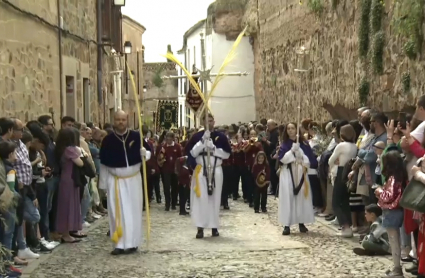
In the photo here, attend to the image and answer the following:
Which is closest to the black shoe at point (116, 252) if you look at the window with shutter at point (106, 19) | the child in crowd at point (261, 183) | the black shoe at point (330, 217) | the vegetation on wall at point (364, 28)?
the black shoe at point (330, 217)

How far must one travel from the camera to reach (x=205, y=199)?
1168 centimetres

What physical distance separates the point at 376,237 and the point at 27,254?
386 centimetres

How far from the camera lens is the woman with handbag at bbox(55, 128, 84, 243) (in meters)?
10.9

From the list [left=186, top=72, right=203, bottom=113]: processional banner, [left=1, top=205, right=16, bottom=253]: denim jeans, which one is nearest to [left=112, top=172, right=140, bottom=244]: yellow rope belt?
[left=1, top=205, right=16, bottom=253]: denim jeans

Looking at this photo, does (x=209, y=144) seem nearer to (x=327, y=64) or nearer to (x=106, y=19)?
(x=327, y=64)

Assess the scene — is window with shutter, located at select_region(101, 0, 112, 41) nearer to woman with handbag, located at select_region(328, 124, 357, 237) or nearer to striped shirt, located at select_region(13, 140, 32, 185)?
woman with handbag, located at select_region(328, 124, 357, 237)

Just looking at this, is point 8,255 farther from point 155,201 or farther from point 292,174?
point 155,201

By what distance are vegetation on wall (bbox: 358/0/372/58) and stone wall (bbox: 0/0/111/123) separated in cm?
542

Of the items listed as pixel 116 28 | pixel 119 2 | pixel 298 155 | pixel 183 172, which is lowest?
pixel 183 172

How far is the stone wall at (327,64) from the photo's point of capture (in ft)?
42.8

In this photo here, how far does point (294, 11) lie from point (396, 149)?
14238 millimetres

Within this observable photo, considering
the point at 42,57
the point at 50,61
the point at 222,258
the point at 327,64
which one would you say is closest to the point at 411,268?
the point at 222,258

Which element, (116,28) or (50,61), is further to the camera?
(116,28)

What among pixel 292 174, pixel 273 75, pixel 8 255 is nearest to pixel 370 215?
pixel 292 174
